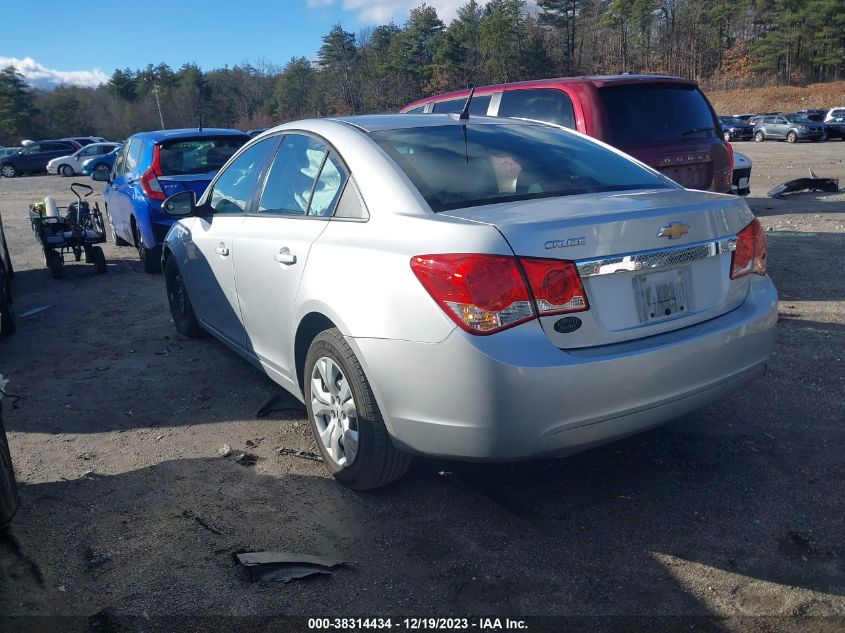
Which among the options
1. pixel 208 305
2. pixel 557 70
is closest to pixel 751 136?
pixel 557 70

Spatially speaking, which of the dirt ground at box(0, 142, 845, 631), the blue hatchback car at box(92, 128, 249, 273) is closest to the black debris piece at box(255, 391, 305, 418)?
the dirt ground at box(0, 142, 845, 631)

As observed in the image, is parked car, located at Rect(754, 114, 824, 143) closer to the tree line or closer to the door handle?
the tree line

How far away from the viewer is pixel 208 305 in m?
5.23

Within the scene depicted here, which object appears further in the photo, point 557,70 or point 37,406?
point 557,70

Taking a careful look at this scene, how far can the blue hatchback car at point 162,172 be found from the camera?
8.79 meters

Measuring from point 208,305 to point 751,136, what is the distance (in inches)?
1680

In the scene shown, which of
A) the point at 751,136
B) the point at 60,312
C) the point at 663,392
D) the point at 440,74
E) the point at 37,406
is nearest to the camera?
the point at 663,392

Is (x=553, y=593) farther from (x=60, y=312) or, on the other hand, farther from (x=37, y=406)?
(x=60, y=312)

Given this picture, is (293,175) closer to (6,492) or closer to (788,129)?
(6,492)

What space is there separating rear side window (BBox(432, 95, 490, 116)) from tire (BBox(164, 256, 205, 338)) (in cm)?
361

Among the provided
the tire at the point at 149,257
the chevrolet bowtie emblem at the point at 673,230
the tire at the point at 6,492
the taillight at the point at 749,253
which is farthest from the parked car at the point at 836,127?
the tire at the point at 6,492

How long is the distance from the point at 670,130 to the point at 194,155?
567cm

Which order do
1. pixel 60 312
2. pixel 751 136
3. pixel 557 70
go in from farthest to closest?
pixel 557 70
pixel 751 136
pixel 60 312

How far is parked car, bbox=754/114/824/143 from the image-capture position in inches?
1406
